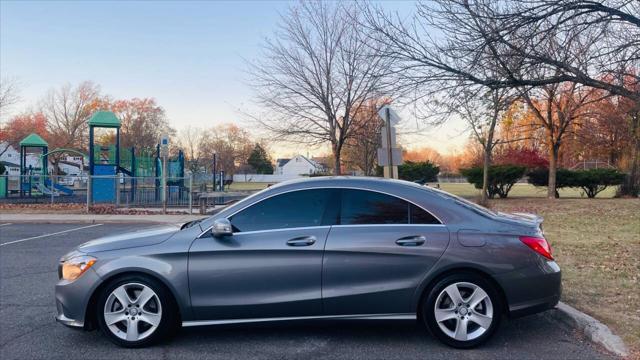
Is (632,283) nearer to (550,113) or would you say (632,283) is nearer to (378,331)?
(378,331)

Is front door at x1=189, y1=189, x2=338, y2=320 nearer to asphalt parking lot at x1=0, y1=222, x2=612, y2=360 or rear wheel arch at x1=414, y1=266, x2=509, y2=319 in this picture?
asphalt parking lot at x1=0, y1=222, x2=612, y2=360

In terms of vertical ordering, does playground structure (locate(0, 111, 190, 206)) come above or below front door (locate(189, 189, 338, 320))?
above

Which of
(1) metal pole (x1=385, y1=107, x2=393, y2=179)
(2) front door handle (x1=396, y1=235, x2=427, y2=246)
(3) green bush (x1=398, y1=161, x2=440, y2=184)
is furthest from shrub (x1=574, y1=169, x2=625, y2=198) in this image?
(2) front door handle (x1=396, y1=235, x2=427, y2=246)

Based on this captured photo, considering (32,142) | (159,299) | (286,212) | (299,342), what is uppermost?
(32,142)

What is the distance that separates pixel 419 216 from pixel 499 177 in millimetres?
23141

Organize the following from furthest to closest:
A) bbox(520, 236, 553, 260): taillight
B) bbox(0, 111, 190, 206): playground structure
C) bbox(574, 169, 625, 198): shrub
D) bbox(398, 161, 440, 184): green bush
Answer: bbox(398, 161, 440, 184): green bush
bbox(574, 169, 625, 198): shrub
bbox(0, 111, 190, 206): playground structure
bbox(520, 236, 553, 260): taillight

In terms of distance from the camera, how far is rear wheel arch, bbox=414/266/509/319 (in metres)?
4.34

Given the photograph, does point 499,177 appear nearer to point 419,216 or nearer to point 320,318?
point 419,216

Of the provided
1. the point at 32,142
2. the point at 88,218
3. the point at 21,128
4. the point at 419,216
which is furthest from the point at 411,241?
the point at 21,128

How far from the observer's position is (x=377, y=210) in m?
4.55

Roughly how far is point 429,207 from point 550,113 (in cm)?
2232

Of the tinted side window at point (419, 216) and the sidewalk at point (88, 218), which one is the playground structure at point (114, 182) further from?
the tinted side window at point (419, 216)

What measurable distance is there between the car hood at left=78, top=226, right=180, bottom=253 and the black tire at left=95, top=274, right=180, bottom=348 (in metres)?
0.29

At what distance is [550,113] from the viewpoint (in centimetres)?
2408
